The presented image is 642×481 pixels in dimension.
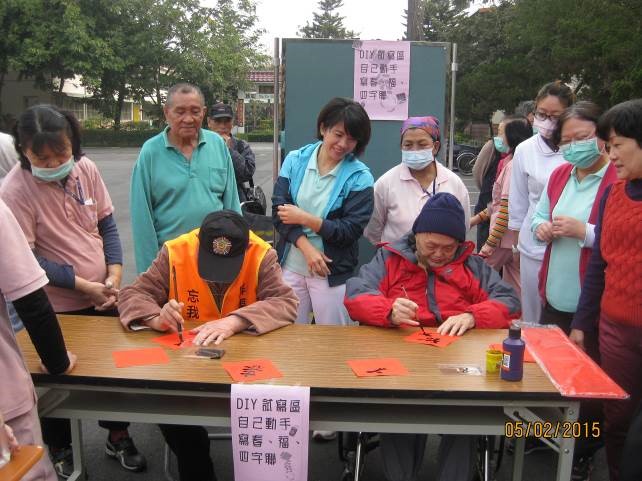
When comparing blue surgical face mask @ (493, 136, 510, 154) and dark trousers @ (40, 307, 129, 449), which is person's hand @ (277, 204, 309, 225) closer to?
dark trousers @ (40, 307, 129, 449)

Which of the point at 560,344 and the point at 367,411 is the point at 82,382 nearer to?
the point at 367,411

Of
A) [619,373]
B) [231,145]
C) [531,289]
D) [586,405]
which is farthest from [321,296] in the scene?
[231,145]

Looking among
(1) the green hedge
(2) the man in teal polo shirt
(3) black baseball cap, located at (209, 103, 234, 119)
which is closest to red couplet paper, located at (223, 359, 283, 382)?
(2) the man in teal polo shirt

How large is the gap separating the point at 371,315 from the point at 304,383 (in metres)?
0.65

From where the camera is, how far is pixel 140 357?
225 centimetres

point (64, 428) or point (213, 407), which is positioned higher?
point (213, 407)

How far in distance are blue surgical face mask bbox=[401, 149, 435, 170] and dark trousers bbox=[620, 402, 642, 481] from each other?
1653 mm

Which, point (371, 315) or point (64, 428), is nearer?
point (371, 315)

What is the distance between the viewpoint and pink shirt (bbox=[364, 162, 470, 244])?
10.9 feet

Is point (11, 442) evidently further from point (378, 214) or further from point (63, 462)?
point (378, 214)

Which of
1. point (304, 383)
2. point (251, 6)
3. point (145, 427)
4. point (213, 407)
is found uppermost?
point (251, 6)

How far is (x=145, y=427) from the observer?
11.2 ft

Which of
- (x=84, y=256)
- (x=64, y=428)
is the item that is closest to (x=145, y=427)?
(x=64, y=428)

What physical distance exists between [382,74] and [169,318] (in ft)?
7.81
